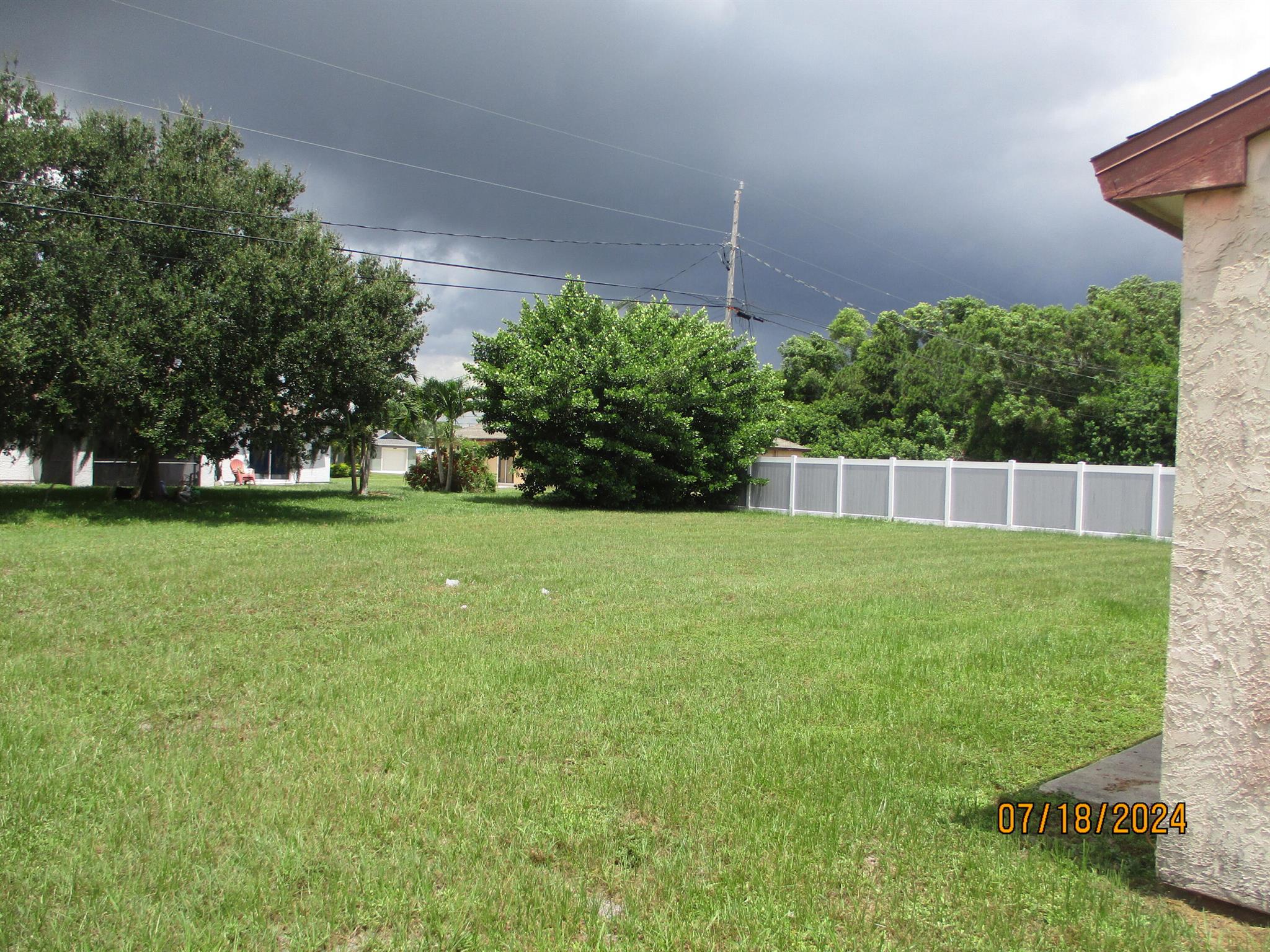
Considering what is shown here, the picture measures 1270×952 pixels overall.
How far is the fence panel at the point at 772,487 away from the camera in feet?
90.3

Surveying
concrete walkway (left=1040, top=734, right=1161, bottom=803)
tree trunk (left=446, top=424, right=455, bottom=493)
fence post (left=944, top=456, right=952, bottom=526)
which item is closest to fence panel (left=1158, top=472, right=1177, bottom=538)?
fence post (left=944, top=456, right=952, bottom=526)

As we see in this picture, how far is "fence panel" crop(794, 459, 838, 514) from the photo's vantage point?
26047 millimetres

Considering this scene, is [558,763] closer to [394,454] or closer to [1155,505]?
[1155,505]

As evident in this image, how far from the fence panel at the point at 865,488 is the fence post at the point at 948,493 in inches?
65.1

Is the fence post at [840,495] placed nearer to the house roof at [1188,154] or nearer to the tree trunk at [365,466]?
the tree trunk at [365,466]

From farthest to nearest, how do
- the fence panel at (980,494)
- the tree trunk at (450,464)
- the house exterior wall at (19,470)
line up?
the tree trunk at (450,464), the house exterior wall at (19,470), the fence panel at (980,494)

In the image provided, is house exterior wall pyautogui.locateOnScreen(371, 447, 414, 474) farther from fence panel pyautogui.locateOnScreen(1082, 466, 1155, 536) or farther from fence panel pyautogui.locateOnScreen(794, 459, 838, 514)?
fence panel pyautogui.locateOnScreen(1082, 466, 1155, 536)

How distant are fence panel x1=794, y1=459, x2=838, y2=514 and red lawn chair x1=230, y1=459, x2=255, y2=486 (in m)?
23.7

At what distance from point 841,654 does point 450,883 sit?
4553 millimetres

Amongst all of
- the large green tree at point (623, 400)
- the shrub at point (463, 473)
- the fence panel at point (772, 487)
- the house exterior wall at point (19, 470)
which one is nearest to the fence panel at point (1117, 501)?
the fence panel at point (772, 487)

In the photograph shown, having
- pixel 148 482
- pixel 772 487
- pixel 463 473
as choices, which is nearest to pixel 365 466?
pixel 463 473

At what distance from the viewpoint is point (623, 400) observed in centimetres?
2614

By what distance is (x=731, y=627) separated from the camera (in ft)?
27.1

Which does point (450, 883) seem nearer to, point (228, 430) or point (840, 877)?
point (840, 877)
